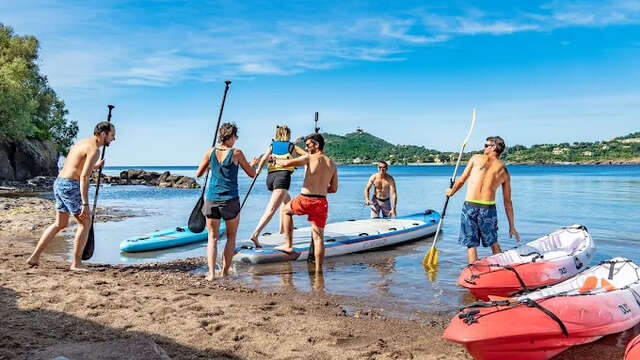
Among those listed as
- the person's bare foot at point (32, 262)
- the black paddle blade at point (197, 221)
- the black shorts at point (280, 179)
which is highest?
→ the black shorts at point (280, 179)

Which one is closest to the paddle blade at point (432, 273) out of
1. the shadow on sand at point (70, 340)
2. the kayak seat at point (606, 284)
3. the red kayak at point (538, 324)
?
the kayak seat at point (606, 284)

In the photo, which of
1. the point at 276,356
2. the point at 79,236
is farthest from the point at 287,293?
the point at 79,236

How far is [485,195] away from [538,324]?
3.28m

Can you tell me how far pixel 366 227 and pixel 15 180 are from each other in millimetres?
33266

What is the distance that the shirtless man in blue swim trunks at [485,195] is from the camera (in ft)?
24.1

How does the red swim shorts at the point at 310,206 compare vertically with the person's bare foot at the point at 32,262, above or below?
above

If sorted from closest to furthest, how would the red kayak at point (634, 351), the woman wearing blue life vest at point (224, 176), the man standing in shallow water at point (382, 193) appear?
the red kayak at point (634, 351) < the woman wearing blue life vest at point (224, 176) < the man standing in shallow water at point (382, 193)

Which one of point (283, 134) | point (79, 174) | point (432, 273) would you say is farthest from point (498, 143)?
point (79, 174)

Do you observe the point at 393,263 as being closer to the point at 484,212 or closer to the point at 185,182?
the point at 484,212

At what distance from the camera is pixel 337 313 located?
5941mm

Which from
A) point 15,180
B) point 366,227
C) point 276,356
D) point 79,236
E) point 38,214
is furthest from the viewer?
point 15,180

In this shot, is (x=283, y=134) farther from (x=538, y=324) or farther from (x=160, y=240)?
(x=538, y=324)

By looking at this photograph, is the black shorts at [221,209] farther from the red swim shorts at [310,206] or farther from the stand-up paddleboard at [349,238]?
the stand-up paddleboard at [349,238]

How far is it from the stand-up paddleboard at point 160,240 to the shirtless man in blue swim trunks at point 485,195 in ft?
20.2
